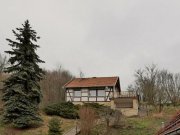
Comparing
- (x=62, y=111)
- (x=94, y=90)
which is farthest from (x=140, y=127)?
(x=94, y=90)

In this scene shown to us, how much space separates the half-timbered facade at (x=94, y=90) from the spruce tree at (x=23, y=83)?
45.9ft

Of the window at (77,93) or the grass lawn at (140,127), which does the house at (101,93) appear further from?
the grass lawn at (140,127)

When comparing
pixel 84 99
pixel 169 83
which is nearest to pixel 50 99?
pixel 84 99

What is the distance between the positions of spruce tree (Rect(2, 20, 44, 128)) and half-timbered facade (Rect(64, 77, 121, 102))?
1399 cm

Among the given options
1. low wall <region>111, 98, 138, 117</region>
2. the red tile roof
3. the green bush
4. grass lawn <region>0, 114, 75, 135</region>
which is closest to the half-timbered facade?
the red tile roof

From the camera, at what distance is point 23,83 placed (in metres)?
28.2

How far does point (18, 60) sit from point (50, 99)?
27.7 meters

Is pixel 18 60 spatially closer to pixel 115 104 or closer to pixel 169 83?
pixel 115 104

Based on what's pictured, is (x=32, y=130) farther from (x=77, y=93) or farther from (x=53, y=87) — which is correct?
(x=53, y=87)

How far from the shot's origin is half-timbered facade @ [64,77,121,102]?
136ft

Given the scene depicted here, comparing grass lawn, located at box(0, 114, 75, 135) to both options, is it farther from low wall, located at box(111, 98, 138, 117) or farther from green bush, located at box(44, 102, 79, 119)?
low wall, located at box(111, 98, 138, 117)

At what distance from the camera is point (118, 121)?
96.7 ft

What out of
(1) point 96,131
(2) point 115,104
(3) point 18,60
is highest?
(3) point 18,60

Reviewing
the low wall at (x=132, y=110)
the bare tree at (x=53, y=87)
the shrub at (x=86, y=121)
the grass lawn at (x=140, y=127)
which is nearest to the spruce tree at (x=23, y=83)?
the shrub at (x=86, y=121)
